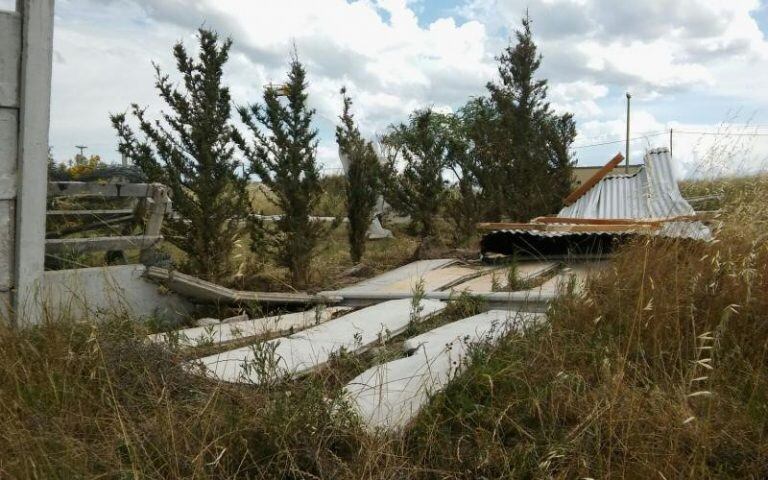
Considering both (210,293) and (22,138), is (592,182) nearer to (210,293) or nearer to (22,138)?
(210,293)

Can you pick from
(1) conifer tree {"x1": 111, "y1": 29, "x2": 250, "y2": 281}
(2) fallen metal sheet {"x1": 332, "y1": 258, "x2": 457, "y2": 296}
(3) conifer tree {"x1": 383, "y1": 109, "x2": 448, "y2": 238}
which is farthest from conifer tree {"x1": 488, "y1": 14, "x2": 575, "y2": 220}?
(1) conifer tree {"x1": 111, "y1": 29, "x2": 250, "y2": 281}

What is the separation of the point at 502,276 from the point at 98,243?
13.4ft

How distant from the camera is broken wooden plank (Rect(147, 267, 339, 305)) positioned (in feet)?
18.7

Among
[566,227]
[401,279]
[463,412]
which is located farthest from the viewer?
[566,227]

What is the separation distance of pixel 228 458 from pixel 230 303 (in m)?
3.73

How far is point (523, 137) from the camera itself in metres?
12.8

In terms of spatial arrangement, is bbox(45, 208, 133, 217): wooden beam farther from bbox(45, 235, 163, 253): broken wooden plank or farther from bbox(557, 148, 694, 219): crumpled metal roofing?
bbox(557, 148, 694, 219): crumpled metal roofing

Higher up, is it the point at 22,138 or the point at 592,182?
the point at 592,182

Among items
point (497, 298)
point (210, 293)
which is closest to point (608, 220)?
point (497, 298)

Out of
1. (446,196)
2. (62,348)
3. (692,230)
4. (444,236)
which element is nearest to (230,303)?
(62,348)

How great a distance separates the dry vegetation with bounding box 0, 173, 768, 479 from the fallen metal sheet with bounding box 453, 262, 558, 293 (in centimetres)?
265

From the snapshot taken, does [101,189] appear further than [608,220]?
No

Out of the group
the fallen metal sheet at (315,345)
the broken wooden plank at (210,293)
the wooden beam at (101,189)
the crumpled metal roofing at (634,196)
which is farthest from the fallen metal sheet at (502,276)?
the wooden beam at (101,189)

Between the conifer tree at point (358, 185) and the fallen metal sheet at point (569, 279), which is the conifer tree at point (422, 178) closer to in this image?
the conifer tree at point (358, 185)
